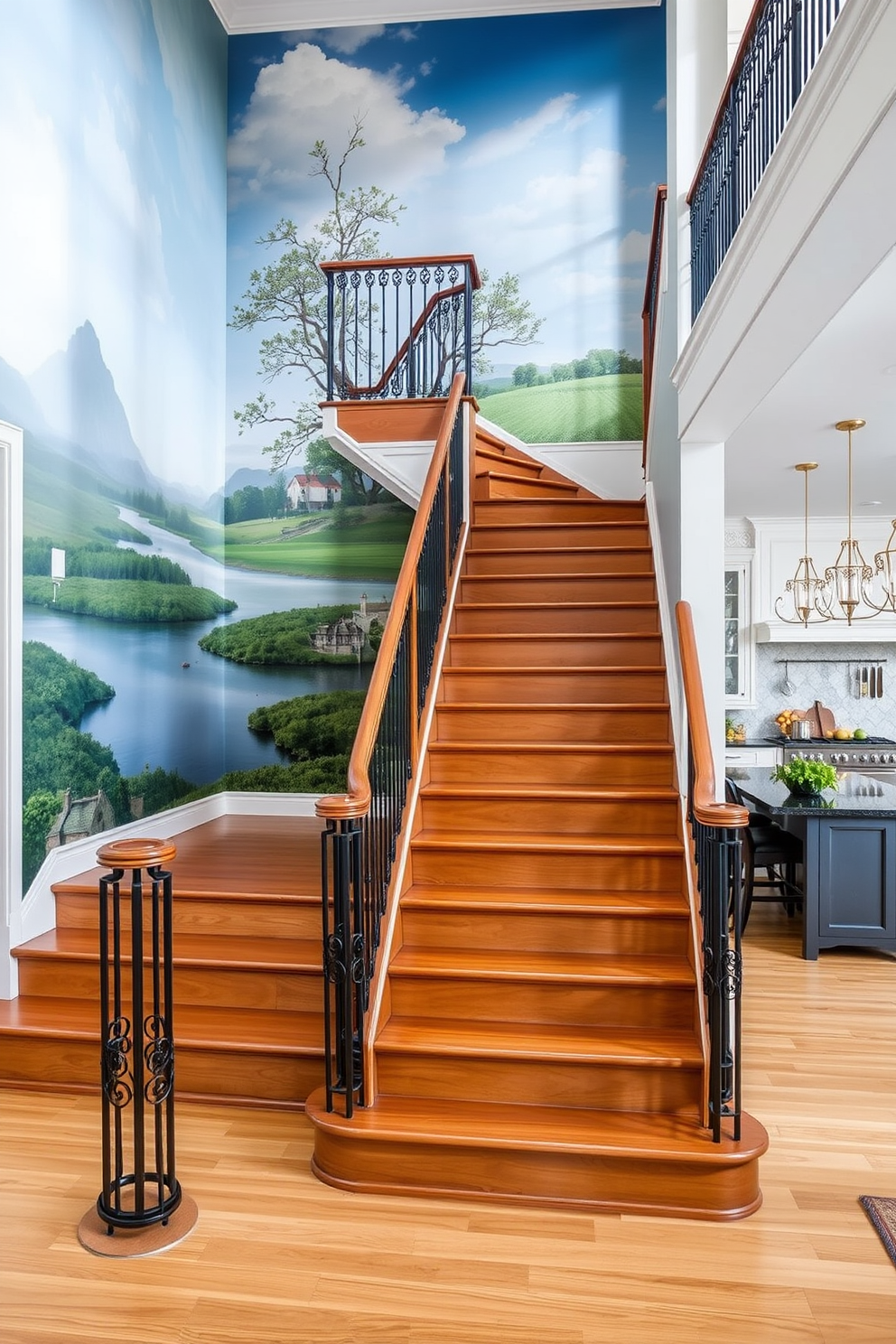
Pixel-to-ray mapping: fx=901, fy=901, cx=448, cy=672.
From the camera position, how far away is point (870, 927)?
5047mm

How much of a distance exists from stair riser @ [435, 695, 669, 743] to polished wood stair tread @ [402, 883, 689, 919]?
2.75ft

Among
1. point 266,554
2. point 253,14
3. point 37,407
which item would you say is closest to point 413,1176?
point 37,407

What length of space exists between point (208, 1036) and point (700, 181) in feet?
12.8

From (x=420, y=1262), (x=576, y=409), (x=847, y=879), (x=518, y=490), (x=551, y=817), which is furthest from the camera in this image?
(x=576, y=409)

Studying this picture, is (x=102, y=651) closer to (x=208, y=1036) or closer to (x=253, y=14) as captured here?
(x=208, y=1036)

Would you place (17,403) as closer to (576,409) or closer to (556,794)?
(556,794)

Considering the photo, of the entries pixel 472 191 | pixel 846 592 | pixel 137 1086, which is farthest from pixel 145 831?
pixel 846 592

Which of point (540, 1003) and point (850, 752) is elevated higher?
point (850, 752)

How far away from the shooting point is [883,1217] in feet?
8.31

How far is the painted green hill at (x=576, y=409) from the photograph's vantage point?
662 cm

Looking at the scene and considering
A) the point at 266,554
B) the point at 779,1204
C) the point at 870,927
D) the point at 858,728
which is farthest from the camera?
the point at 858,728

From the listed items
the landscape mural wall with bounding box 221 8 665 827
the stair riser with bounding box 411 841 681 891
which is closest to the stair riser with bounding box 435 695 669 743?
the stair riser with bounding box 411 841 681 891

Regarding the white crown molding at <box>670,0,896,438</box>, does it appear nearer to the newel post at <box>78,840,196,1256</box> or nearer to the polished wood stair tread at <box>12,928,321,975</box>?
the newel post at <box>78,840,196,1256</box>

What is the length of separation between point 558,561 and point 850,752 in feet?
13.4
